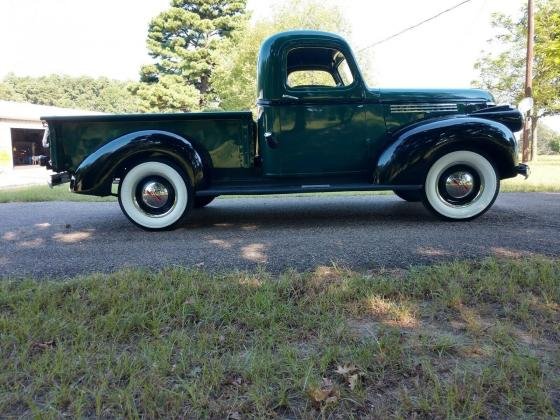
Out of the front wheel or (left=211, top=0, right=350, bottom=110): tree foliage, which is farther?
(left=211, top=0, right=350, bottom=110): tree foliage

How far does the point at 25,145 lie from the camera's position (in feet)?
99.9

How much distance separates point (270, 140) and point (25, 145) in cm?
3172

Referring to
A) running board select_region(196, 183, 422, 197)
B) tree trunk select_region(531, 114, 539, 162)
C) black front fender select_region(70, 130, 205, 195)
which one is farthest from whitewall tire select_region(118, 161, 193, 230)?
tree trunk select_region(531, 114, 539, 162)

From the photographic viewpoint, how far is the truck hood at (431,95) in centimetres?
481

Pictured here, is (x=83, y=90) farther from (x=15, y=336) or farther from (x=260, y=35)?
(x=15, y=336)

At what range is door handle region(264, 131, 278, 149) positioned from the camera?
4656mm

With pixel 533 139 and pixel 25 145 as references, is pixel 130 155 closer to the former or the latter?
pixel 533 139

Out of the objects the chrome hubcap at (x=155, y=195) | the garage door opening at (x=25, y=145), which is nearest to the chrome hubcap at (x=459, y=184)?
the chrome hubcap at (x=155, y=195)

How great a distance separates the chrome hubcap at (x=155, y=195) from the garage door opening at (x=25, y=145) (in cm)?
2892

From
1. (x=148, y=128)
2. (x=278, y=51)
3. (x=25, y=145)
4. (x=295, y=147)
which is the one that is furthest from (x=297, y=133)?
(x=25, y=145)

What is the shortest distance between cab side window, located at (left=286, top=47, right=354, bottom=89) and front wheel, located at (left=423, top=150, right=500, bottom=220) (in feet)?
4.66

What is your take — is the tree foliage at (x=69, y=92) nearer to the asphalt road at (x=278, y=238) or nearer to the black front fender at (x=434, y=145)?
the asphalt road at (x=278, y=238)

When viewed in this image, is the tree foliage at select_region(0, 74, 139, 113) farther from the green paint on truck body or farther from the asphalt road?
the green paint on truck body

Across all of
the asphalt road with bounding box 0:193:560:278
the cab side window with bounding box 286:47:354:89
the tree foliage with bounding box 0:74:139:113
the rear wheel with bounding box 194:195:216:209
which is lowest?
the asphalt road with bounding box 0:193:560:278
